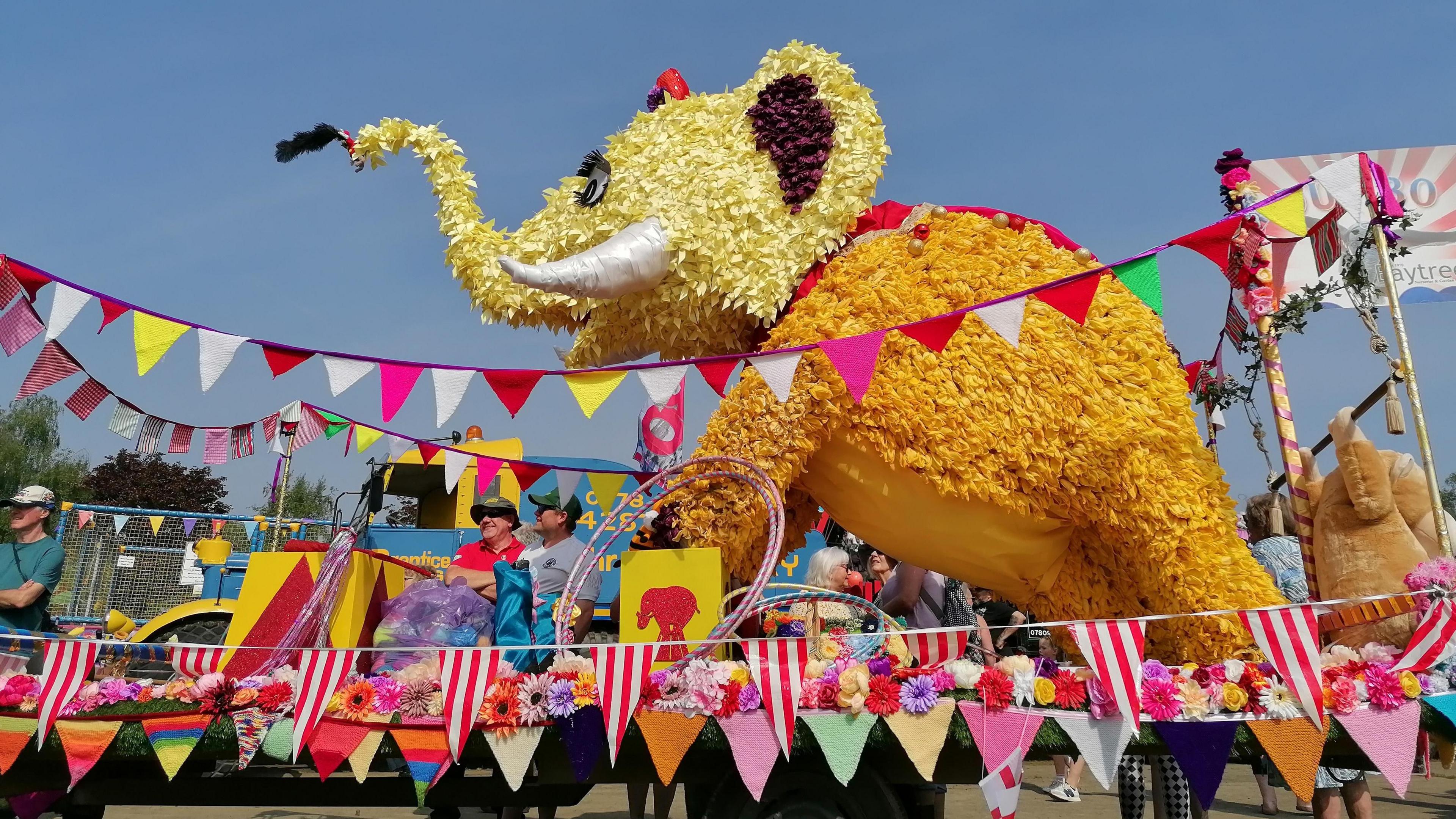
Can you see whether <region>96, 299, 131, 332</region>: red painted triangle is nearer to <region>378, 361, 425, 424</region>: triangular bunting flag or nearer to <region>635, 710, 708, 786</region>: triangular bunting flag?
<region>378, 361, 425, 424</region>: triangular bunting flag

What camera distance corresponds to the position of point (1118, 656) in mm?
2576

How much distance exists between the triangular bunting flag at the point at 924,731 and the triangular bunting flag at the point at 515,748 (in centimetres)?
100

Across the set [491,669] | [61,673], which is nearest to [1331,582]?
[491,669]

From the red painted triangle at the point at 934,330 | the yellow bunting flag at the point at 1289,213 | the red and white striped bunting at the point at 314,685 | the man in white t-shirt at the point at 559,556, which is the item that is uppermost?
the yellow bunting flag at the point at 1289,213

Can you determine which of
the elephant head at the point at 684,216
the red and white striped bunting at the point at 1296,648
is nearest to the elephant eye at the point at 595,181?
the elephant head at the point at 684,216

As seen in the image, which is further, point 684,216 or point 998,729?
point 684,216

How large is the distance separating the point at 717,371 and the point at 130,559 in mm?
7788

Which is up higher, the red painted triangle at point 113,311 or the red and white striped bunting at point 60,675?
the red painted triangle at point 113,311

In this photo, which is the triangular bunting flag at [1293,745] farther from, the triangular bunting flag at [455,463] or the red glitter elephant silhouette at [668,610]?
the triangular bunting flag at [455,463]

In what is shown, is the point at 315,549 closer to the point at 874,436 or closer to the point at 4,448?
the point at 874,436

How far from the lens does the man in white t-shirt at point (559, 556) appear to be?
12.8ft

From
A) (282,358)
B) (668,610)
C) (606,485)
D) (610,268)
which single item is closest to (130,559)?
(606,485)

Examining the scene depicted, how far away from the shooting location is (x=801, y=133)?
3760 mm

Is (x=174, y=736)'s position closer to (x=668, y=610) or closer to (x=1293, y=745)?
(x=668, y=610)
